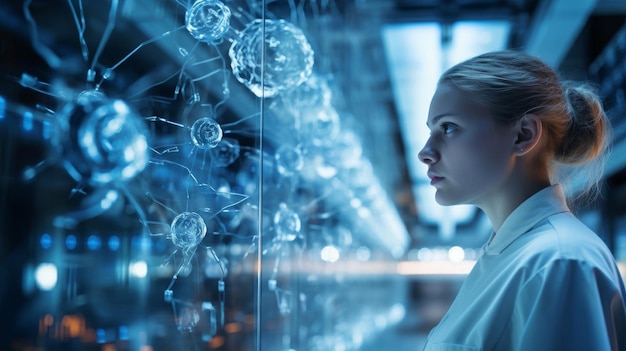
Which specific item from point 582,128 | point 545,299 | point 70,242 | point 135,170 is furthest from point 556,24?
point 545,299

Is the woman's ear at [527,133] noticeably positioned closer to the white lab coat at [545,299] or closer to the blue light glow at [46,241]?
the white lab coat at [545,299]

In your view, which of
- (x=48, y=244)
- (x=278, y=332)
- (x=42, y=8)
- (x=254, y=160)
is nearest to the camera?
(x=42, y=8)

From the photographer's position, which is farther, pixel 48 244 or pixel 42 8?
pixel 48 244

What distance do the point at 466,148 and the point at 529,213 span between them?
0.45 feet

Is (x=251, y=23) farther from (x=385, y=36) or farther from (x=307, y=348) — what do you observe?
(x=385, y=36)

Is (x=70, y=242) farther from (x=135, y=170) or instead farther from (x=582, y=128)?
(x=582, y=128)

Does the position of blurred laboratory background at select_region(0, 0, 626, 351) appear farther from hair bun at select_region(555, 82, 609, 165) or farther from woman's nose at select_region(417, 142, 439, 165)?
woman's nose at select_region(417, 142, 439, 165)

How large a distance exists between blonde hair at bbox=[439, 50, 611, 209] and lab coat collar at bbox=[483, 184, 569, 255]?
0.26ft

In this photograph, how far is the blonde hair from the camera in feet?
3.54

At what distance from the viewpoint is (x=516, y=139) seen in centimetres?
108

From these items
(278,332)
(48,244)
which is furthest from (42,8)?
(278,332)

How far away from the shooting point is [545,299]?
0.88m

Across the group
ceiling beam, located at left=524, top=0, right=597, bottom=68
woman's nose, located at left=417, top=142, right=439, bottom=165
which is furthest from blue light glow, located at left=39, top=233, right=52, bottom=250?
ceiling beam, located at left=524, top=0, right=597, bottom=68

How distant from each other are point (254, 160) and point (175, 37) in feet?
1.52
